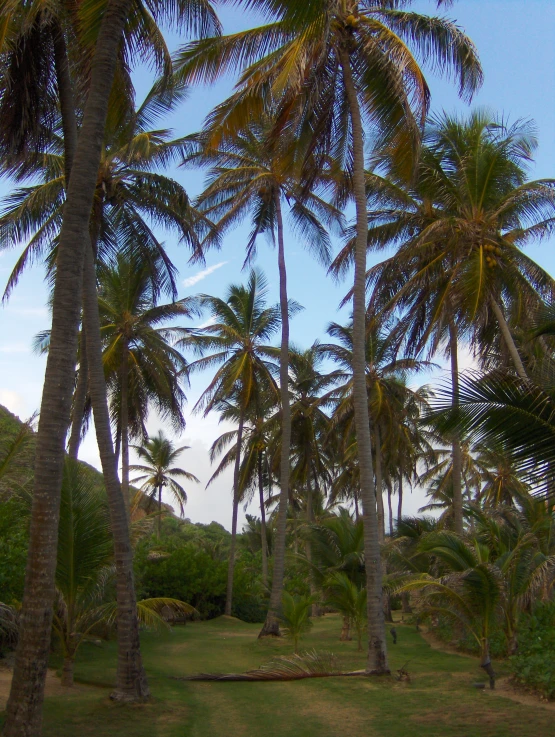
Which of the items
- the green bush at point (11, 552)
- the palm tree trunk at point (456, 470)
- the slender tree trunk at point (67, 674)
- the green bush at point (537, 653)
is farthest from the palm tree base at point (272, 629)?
the green bush at point (11, 552)

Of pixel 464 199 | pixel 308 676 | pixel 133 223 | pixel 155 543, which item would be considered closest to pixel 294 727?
pixel 308 676

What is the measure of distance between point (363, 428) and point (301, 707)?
4940 mm

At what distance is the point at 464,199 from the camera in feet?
57.1

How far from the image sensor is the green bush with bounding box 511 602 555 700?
976cm

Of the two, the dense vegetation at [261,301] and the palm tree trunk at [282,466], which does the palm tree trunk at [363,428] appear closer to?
the dense vegetation at [261,301]

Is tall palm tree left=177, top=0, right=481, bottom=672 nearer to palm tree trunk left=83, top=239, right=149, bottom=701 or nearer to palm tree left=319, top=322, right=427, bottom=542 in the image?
palm tree trunk left=83, top=239, right=149, bottom=701

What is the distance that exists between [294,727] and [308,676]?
3699 millimetres

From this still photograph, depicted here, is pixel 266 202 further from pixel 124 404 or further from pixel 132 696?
pixel 132 696

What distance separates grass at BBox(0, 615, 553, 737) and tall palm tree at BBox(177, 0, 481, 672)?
1310mm

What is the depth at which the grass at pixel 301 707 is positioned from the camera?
8.39m

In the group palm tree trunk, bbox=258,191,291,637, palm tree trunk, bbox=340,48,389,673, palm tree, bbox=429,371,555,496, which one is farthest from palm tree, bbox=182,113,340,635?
palm tree, bbox=429,371,555,496

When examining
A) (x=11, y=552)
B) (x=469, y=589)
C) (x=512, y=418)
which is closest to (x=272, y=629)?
(x=469, y=589)

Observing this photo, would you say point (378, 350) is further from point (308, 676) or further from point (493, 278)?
point (308, 676)

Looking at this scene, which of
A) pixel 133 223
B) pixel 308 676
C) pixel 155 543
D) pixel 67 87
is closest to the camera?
pixel 67 87
